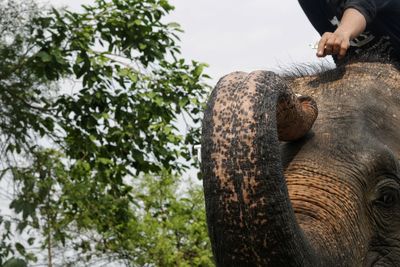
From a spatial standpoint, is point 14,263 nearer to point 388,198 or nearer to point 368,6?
point 368,6

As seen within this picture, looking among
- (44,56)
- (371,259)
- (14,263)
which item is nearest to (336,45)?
(371,259)

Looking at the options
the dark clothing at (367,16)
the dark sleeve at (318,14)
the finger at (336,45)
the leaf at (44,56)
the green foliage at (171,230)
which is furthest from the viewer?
the green foliage at (171,230)

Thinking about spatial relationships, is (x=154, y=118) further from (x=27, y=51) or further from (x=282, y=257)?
(x=282, y=257)

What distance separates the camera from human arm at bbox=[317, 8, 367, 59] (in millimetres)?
2547

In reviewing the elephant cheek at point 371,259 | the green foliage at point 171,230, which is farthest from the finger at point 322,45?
the green foliage at point 171,230

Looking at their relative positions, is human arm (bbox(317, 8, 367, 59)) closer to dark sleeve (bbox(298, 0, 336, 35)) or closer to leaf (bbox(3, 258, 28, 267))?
dark sleeve (bbox(298, 0, 336, 35))

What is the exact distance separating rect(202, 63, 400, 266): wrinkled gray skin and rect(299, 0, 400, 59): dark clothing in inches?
4.0

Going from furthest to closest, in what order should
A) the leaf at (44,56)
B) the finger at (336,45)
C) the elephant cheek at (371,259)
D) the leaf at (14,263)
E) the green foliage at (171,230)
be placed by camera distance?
the green foliage at (171,230), the leaf at (44,56), the leaf at (14,263), the finger at (336,45), the elephant cheek at (371,259)

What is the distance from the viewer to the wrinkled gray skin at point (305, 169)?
1.84 m

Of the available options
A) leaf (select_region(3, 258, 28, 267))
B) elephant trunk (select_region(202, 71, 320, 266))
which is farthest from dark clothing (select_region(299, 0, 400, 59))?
leaf (select_region(3, 258, 28, 267))

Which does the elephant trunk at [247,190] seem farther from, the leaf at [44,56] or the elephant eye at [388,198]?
the leaf at [44,56]

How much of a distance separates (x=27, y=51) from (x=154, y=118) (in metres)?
1.12

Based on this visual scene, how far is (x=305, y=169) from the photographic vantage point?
2.29 meters

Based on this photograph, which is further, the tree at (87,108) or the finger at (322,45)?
the tree at (87,108)
